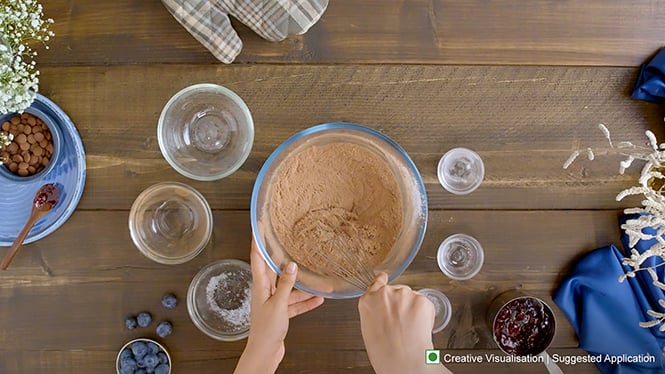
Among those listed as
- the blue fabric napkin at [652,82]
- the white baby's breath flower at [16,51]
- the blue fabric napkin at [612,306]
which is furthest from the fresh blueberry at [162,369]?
the blue fabric napkin at [652,82]

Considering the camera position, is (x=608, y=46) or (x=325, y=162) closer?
(x=325, y=162)

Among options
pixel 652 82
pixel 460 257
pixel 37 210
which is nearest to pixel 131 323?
pixel 37 210

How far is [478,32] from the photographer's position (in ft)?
3.66

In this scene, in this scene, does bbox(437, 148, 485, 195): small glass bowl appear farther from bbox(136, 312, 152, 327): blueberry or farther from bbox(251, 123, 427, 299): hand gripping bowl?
bbox(136, 312, 152, 327): blueberry

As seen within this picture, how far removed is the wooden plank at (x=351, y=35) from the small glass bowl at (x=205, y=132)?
0.29 feet

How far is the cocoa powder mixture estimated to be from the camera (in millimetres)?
963

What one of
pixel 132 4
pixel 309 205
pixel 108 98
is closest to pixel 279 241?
pixel 309 205

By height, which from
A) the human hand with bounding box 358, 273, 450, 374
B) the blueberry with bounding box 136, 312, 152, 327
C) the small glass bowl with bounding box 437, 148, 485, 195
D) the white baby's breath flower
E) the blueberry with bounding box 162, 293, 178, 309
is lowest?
the blueberry with bounding box 136, 312, 152, 327

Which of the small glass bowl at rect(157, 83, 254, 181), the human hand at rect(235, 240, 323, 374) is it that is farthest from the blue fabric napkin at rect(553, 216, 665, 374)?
the small glass bowl at rect(157, 83, 254, 181)

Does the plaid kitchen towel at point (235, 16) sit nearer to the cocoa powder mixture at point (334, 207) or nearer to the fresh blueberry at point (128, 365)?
the cocoa powder mixture at point (334, 207)

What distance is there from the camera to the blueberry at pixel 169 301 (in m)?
1.09

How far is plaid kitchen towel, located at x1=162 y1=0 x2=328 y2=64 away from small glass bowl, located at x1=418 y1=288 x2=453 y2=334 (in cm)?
59

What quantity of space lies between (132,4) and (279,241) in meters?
0.58

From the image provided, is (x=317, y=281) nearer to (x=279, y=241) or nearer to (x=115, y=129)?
(x=279, y=241)
